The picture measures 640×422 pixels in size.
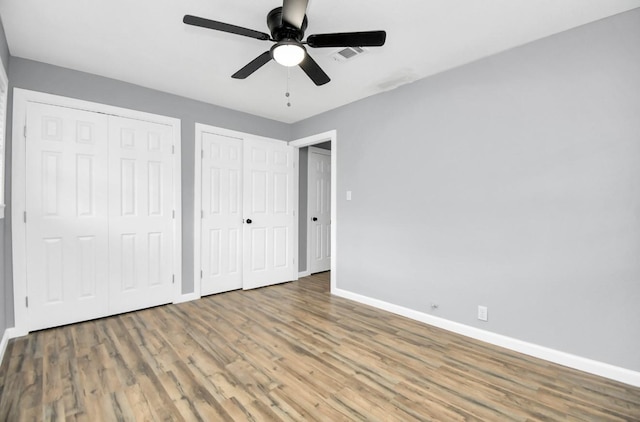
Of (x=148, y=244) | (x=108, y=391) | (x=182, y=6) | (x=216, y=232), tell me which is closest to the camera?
(x=108, y=391)

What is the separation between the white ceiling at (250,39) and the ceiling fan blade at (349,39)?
297 mm

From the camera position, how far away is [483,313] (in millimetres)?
2648

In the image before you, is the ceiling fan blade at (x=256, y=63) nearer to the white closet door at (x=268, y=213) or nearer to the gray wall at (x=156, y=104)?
the gray wall at (x=156, y=104)

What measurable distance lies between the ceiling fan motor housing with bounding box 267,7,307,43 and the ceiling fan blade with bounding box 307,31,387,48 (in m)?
0.08

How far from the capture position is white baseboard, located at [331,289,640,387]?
79.8 inches

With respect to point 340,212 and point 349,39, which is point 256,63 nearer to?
point 349,39

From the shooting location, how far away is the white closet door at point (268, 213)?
4.26 metres

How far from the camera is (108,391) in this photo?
188cm

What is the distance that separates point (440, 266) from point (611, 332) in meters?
1.26

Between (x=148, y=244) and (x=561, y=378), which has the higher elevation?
(x=148, y=244)

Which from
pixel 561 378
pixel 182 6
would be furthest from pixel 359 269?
pixel 182 6

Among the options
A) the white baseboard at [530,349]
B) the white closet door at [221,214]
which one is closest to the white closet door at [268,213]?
the white closet door at [221,214]

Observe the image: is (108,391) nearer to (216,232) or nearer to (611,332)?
(216,232)

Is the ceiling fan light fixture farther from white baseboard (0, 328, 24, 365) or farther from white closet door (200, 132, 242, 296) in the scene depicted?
white baseboard (0, 328, 24, 365)
